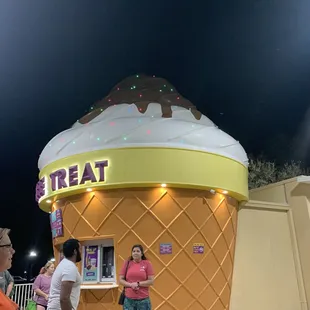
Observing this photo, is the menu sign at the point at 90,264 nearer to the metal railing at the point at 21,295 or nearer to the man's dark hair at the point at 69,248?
the man's dark hair at the point at 69,248

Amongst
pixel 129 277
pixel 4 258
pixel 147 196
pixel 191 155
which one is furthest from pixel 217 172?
pixel 4 258

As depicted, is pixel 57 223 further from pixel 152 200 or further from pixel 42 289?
pixel 152 200

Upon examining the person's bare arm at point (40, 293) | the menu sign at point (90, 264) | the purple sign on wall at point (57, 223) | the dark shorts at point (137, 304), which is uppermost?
the purple sign on wall at point (57, 223)

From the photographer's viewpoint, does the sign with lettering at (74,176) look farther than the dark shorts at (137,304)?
Yes

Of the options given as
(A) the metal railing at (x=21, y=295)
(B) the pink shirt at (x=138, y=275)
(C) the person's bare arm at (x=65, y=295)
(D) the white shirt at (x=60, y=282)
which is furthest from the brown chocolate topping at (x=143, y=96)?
(A) the metal railing at (x=21, y=295)

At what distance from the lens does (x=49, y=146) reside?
30.2ft

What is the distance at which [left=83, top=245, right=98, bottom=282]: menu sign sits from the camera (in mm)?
8328

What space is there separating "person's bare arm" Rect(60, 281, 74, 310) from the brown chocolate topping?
207 inches

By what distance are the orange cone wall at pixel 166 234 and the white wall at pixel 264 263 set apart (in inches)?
47.1

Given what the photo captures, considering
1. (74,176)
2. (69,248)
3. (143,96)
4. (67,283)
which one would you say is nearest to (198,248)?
(74,176)

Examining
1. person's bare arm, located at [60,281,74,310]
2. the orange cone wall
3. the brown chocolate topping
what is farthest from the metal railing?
person's bare arm, located at [60,281,74,310]

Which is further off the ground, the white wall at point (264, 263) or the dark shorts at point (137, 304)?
the white wall at point (264, 263)

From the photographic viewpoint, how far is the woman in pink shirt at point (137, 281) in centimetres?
596

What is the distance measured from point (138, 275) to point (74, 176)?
9.83ft
